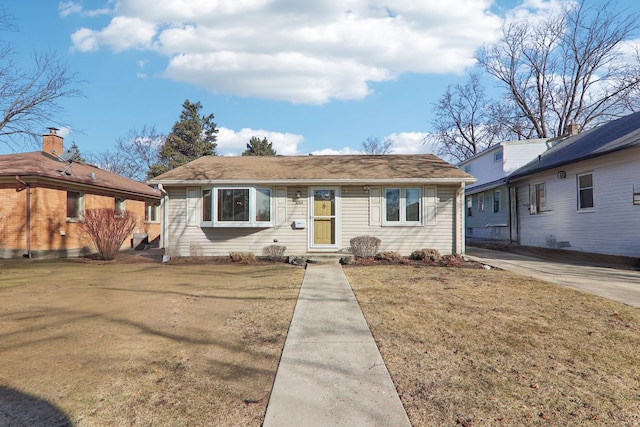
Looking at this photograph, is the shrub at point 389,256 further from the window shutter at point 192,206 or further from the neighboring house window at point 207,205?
the window shutter at point 192,206

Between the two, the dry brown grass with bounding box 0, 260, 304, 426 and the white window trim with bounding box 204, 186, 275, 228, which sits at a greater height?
the white window trim with bounding box 204, 186, 275, 228

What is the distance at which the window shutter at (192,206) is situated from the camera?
465 inches

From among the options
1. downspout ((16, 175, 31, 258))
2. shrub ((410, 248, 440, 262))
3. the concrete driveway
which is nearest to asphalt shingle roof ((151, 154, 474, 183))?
shrub ((410, 248, 440, 262))

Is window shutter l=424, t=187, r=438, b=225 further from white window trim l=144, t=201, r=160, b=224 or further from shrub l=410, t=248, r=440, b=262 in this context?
white window trim l=144, t=201, r=160, b=224

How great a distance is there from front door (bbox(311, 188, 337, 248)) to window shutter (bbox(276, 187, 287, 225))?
3.08 feet

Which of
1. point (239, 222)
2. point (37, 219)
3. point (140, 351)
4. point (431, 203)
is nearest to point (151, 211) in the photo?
point (37, 219)

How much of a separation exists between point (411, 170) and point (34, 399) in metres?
11.4

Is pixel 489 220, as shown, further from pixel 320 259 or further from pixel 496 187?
pixel 320 259

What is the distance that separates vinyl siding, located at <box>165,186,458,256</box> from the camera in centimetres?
1173

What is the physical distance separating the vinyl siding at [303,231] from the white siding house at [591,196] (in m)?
4.91

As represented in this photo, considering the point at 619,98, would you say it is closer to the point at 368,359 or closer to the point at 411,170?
the point at 411,170

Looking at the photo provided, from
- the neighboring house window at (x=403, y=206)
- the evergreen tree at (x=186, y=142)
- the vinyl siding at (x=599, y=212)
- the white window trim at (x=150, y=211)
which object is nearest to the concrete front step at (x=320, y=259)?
the neighboring house window at (x=403, y=206)

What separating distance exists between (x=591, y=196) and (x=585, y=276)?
503 centimetres

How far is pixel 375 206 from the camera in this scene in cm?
1186
